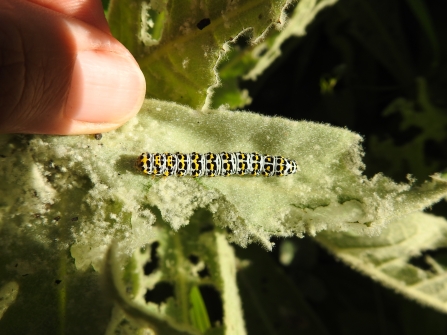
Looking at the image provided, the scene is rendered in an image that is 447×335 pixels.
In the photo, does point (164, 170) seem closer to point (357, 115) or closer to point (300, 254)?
point (300, 254)

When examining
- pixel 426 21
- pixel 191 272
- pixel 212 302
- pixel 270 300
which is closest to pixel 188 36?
pixel 191 272

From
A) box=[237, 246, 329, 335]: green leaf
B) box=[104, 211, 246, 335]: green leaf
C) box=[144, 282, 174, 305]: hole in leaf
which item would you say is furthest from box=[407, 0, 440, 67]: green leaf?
box=[144, 282, 174, 305]: hole in leaf

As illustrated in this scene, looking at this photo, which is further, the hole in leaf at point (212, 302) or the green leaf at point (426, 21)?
the green leaf at point (426, 21)

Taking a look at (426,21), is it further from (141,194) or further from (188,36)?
(141,194)

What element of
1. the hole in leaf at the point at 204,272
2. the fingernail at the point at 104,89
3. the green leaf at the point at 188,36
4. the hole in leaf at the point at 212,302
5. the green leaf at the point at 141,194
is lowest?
the hole in leaf at the point at 212,302

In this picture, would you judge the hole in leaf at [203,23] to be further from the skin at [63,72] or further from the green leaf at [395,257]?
the green leaf at [395,257]

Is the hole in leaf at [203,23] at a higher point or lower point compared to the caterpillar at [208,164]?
higher

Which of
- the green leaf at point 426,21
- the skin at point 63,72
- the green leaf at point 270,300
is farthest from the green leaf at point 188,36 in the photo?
the green leaf at point 426,21
